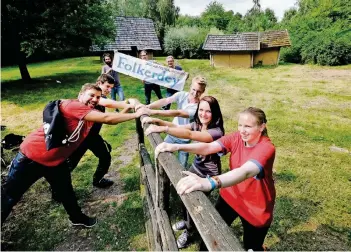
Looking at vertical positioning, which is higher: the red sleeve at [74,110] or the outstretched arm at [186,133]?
the red sleeve at [74,110]

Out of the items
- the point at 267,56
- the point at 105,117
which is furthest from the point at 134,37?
the point at 105,117

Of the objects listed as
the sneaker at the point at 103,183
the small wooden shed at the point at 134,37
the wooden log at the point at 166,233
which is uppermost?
the small wooden shed at the point at 134,37

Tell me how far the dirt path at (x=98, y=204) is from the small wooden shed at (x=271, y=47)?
22.4 m

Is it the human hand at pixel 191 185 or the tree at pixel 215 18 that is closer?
the human hand at pixel 191 185

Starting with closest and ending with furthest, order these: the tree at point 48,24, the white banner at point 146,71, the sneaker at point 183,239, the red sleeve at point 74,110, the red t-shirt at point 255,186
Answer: the red t-shirt at point 255,186 < the red sleeve at point 74,110 < the sneaker at point 183,239 < the white banner at point 146,71 < the tree at point 48,24

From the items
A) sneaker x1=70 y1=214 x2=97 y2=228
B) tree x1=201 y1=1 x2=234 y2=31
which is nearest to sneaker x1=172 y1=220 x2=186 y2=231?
sneaker x1=70 y1=214 x2=97 y2=228

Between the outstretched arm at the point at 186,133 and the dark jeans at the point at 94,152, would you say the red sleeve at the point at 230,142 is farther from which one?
the dark jeans at the point at 94,152

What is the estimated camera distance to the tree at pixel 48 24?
12898mm

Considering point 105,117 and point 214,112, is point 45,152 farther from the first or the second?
point 214,112

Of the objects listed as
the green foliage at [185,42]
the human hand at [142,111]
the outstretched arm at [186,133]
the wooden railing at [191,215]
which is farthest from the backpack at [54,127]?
the green foliage at [185,42]

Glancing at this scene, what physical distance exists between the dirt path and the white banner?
2000mm

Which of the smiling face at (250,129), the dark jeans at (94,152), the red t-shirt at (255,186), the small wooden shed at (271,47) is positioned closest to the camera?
the red t-shirt at (255,186)

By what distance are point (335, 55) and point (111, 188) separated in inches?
986

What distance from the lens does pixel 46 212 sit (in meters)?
4.20
